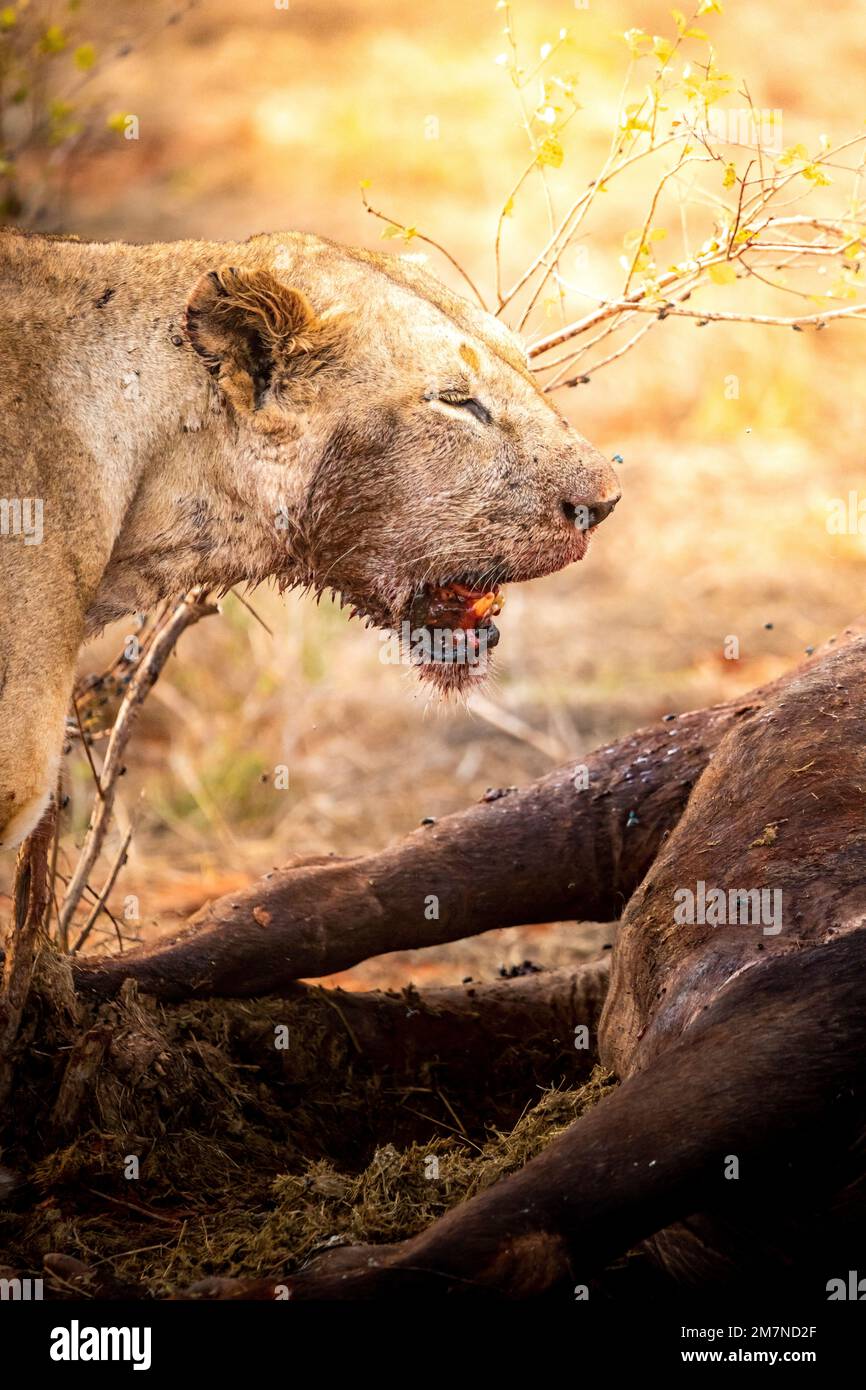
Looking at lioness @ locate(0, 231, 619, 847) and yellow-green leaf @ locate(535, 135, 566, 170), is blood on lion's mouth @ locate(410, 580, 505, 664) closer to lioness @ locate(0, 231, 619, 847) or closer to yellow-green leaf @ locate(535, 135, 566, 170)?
lioness @ locate(0, 231, 619, 847)

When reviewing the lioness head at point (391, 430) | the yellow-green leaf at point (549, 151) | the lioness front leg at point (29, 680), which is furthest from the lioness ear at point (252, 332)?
the yellow-green leaf at point (549, 151)

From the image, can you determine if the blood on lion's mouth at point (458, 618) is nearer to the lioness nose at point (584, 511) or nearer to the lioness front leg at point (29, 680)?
the lioness nose at point (584, 511)

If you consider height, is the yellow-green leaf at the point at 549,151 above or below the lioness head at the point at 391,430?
above

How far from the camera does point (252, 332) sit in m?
3.39

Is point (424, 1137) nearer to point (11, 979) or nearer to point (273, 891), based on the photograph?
point (273, 891)

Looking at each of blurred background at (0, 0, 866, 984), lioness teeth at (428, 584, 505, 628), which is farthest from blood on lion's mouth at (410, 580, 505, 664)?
blurred background at (0, 0, 866, 984)

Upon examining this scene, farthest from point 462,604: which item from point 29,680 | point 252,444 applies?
point 29,680

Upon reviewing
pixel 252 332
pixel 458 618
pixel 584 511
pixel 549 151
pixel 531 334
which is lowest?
pixel 458 618

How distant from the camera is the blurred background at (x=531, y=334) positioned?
7.55 meters

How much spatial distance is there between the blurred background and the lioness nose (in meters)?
0.59

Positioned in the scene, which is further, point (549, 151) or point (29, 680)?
point (549, 151)

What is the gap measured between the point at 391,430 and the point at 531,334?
51.3 inches

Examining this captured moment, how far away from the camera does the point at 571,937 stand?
6762 millimetres

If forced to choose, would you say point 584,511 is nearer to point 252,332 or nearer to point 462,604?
point 462,604
